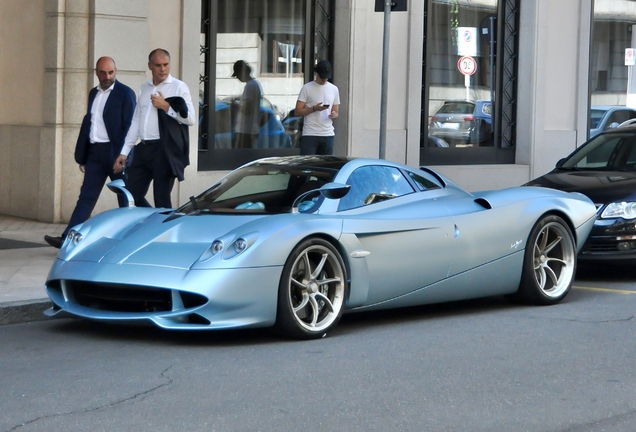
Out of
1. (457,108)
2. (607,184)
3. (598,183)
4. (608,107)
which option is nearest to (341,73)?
(457,108)

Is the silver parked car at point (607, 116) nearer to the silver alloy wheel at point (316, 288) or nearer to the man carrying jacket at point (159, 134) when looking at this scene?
the man carrying jacket at point (159, 134)

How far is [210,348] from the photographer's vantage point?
6.29 m

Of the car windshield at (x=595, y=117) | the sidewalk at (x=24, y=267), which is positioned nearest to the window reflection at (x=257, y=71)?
the sidewalk at (x=24, y=267)

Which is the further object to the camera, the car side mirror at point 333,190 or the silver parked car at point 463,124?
the silver parked car at point 463,124

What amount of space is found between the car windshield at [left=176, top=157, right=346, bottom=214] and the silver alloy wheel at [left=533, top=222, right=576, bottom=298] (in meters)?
1.83

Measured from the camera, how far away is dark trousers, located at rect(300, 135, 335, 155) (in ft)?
41.4

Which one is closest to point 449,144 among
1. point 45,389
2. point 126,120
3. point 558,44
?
point 558,44

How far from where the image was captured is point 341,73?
49.3 feet

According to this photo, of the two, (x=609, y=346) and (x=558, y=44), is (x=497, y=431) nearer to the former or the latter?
(x=609, y=346)

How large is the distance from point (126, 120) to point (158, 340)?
12.4 feet

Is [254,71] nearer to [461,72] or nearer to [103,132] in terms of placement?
[461,72]

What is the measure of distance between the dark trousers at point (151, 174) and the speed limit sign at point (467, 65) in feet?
28.9

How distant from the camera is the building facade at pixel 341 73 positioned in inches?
481

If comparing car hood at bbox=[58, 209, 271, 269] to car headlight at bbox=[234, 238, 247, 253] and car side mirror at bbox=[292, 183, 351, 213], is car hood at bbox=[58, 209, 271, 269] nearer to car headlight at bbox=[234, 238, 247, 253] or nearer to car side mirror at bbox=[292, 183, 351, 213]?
car headlight at bbox=[234, 238, 247, 253]
